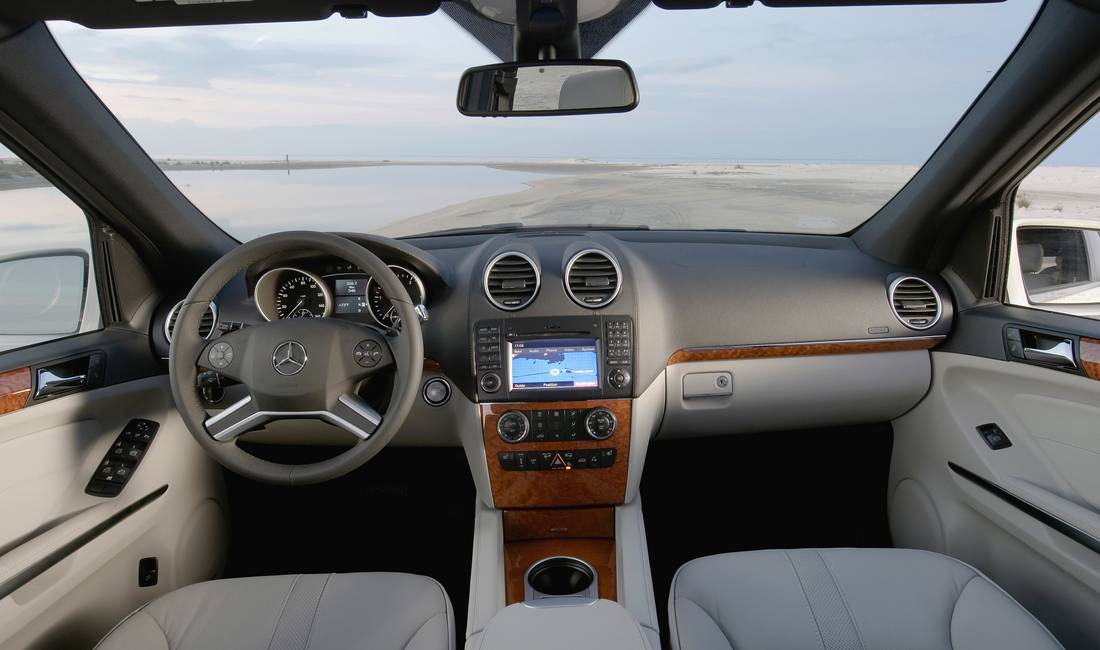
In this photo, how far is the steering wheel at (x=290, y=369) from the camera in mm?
2016

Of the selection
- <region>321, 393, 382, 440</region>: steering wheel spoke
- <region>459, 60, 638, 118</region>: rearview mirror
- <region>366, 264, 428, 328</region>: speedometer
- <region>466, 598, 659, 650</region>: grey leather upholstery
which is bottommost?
<region>466, 598, 659, 650</region>: grey leather upholstery

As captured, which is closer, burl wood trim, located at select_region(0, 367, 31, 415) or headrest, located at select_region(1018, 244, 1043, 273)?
burl wood trim, located at select_region(0, 367, 31, 415)

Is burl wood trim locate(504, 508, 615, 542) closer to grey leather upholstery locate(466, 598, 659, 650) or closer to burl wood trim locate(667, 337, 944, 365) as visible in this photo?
burl wood trim locate(667, 337, 944, 365)

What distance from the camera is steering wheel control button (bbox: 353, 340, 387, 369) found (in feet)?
6.98

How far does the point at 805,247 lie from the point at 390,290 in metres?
1.93

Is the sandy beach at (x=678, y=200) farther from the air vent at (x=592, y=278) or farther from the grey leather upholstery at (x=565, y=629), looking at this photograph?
the grey leather upholstery at (x=565, y=629)

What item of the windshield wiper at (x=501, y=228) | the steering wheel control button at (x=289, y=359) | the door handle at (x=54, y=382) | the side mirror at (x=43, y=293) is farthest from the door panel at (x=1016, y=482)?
the side mirror at (x=43, y=293)

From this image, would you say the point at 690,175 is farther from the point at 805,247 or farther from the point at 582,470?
the point at 582,470

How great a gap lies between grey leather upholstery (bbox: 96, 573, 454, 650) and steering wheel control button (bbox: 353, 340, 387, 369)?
645mm

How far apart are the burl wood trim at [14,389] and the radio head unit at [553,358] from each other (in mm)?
1376

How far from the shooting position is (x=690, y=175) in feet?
9.96

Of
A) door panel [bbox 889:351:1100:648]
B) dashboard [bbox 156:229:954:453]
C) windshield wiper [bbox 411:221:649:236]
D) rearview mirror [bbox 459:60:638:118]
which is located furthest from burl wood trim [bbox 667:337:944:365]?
rearview mirror [bbox 459:60:638:118]

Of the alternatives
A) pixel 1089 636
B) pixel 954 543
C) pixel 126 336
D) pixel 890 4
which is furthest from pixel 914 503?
pixel 126 336

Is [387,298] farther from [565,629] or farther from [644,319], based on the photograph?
[565,629]
